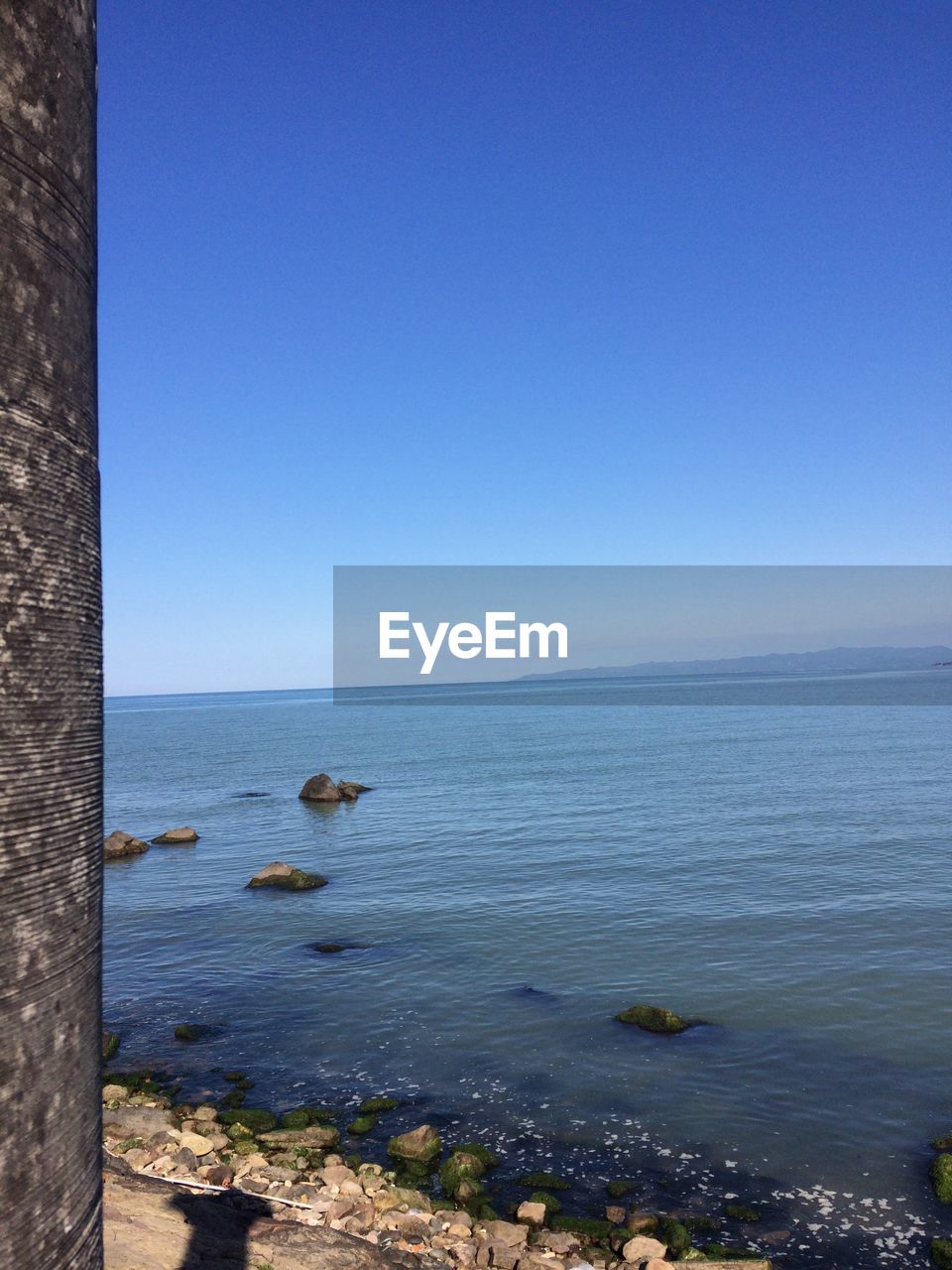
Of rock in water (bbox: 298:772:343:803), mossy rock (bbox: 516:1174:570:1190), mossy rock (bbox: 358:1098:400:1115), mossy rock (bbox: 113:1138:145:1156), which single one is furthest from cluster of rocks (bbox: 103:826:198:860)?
mossy rock (bbox: 516:1174:570:1190)

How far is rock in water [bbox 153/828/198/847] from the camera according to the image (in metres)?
46.1

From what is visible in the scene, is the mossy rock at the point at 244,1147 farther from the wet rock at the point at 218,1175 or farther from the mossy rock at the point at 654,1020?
the mossy rock at the point at 654,1020

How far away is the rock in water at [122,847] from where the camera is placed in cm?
4341

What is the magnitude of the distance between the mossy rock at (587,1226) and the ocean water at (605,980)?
62cm

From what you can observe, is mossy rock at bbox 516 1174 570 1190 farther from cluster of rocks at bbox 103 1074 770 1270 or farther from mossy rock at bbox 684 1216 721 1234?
mossy rock at bbox 684 1216 721 1234

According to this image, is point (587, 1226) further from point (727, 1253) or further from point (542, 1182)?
point (727, 1253)

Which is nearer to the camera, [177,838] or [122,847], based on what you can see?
[122,847]

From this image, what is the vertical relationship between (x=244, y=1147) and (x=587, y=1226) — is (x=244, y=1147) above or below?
below

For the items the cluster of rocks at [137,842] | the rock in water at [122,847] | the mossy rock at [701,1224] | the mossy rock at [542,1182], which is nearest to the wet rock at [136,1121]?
the mossy rock at [542,1182]

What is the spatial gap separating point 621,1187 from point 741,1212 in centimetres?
185

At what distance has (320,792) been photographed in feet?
195

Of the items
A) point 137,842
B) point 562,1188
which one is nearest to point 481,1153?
point 562,1188

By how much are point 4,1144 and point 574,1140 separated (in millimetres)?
15448

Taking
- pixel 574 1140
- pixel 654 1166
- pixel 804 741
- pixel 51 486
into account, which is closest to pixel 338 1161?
pixel 574 1140
